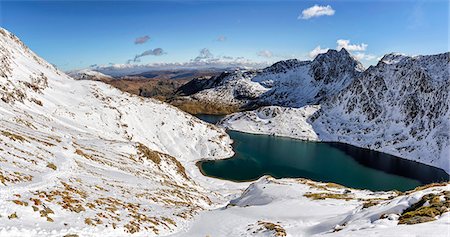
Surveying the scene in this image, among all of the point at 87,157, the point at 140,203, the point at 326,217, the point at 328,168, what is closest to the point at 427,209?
the point at 326,217

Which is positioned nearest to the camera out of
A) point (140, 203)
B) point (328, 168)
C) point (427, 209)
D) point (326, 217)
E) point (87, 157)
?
point (427, 209)

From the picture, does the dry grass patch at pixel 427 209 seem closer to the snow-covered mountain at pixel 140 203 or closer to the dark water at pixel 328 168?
the snow-covered mountain at pixel 140 203

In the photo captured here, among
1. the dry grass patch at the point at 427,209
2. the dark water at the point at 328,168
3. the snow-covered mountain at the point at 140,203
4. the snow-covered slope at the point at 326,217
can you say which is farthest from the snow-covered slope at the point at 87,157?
the dry grass patch at the point at 427,209

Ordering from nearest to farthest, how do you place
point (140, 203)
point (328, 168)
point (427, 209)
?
point (427, 209), point (140, 203), point (328, 168)

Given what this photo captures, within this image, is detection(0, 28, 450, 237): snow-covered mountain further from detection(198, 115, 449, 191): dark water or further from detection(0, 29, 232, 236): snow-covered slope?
detection(198, 115, 449, 191): dark water

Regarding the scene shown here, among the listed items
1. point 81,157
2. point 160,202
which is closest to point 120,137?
point 81,157

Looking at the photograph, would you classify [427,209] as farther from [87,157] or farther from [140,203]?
[87,157]
